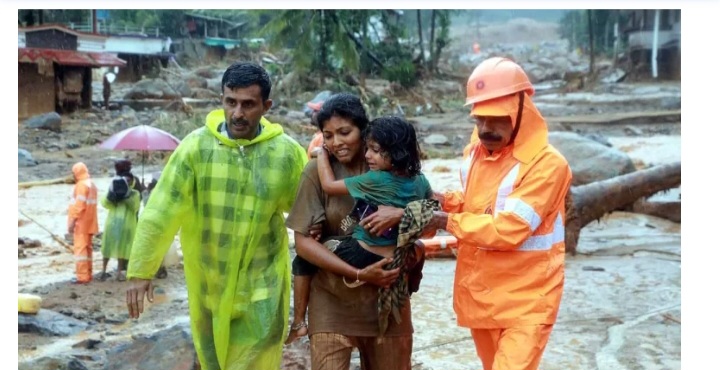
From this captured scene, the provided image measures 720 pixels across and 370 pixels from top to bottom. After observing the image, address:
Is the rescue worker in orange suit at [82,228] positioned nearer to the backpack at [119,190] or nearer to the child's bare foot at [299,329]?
the backpack at [119,190]

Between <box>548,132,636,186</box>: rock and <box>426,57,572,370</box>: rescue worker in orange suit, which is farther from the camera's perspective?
<box>548,132,636,186</box>: rock

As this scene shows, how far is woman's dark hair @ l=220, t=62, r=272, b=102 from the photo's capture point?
13.2ft

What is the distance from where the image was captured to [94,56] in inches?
667

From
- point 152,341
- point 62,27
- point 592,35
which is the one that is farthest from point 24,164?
point 592,35

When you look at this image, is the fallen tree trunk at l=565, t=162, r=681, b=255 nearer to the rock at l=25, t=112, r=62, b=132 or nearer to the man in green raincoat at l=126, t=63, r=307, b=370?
the man in green raincoat at l=126, t=63, r=307, b=370

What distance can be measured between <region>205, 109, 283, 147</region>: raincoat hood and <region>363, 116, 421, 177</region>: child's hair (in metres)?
0.60

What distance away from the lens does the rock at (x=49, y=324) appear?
771cm

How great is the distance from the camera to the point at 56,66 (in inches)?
647

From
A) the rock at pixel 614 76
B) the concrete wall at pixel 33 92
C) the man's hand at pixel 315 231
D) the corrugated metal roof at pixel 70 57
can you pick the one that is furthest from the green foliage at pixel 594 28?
the man's hand at pixel 315 231

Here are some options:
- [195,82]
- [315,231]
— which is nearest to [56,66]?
[195,82]

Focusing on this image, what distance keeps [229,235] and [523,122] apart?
133 centimetres

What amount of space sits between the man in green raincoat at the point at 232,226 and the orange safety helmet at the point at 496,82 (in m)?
0.84

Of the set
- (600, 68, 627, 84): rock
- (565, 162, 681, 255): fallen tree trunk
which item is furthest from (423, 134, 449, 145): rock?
(600, 68, 627, 84): rock

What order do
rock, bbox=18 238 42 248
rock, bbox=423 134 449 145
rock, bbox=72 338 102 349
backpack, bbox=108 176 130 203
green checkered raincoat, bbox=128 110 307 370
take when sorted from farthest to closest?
rock, bbox=423 134 449 145 < rock, bbox=18 238 42 248 < backpack, bbox=108 176 130 203 < rock, bbox=72 338 102 349 < green checkered raincoat, bbox=128 110 307 370
